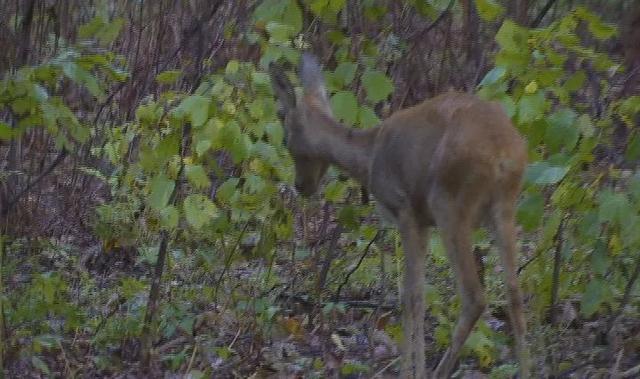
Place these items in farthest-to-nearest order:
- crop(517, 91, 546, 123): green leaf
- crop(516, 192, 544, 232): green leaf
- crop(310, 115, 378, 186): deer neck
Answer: crop(310, 115, 378, 186): deer neck → crop(516, 192, 544, 232): green leaf → crop(517, 91, 546, 123): green leaf

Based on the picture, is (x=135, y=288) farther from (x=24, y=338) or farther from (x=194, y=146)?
(x=194, y=146)

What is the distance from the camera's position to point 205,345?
21.0 ft

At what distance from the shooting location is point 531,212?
5.26 metres

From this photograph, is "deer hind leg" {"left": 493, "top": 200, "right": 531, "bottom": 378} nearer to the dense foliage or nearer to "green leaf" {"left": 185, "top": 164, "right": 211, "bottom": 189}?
the dense foliage

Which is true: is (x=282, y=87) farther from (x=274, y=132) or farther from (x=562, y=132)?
(x=562, y=132)

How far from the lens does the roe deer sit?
205 inches

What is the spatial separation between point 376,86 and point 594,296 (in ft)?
5.42

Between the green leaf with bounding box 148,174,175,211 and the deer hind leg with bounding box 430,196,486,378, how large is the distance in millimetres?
1474

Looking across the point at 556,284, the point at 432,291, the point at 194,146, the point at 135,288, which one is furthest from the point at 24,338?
the point at 556,284

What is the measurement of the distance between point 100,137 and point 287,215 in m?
3.37

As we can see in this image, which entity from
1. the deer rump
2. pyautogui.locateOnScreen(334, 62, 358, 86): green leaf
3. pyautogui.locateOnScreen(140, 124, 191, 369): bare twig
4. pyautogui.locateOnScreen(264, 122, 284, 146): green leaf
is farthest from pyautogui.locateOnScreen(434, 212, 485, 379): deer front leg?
pyautogui.locateOnScreen(140, 124, 191, 369): bare twig

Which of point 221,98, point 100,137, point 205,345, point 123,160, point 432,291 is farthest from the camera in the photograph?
point 100,137

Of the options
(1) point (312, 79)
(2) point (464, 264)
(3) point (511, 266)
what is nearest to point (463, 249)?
(2) point (464, 264)

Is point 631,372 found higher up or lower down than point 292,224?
lower down
